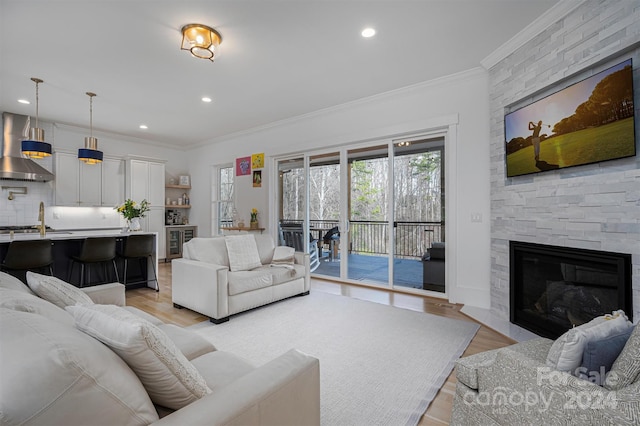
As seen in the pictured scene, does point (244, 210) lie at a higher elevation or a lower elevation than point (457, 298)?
higher

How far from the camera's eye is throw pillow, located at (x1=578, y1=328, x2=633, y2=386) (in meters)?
1.15

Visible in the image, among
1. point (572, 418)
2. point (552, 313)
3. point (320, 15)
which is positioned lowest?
point (552, 313)

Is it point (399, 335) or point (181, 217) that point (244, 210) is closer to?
point (181, 217)

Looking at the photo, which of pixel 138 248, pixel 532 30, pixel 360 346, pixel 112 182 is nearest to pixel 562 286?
pixel 360 346

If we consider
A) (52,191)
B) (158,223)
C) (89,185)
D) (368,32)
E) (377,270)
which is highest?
(368,32)

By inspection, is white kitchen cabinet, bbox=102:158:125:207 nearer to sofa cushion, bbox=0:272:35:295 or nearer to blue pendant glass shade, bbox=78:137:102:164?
blue pendant glass shade, bbox=78:137:102:164

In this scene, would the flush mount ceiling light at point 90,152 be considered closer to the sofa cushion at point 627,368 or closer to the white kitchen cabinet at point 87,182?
the white kitchen cabinet at point 87,182

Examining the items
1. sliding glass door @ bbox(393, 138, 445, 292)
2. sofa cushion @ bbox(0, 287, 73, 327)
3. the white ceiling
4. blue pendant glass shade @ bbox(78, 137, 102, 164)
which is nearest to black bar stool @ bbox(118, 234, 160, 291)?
blue pendant glass shade @ bbox(78, 137, 102, 164)

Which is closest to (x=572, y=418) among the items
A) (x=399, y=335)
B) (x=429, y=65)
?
(x=399, y=335)

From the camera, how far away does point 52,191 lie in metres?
5.76

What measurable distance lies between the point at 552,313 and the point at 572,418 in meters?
2.09

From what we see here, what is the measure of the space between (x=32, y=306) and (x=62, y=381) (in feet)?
2.42

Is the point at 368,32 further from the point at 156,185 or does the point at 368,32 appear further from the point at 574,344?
the point at 156,185

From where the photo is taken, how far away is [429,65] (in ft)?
11.7
